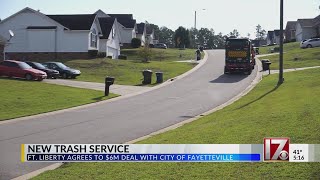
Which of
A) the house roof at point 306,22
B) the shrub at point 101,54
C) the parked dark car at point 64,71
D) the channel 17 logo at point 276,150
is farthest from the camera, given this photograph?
the house roof at point 306,22

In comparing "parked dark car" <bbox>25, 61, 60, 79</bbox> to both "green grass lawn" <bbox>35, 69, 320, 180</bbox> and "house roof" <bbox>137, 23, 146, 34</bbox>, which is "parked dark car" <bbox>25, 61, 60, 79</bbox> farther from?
"house roof" <bbox>137, 23, 146, 34</bbox>

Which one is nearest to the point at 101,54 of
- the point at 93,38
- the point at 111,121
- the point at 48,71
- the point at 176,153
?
the point at 93,38

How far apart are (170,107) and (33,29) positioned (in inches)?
1416

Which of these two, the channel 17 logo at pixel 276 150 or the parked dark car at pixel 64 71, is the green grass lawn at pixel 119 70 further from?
the channel 17 logo at pixel 276 150

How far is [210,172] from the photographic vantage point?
791cm

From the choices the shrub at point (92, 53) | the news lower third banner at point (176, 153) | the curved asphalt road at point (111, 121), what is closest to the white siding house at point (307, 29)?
the shrub at point (92, 53)

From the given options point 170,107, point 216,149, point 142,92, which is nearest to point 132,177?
point 216,149

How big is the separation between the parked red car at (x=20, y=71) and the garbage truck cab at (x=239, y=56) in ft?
58.7

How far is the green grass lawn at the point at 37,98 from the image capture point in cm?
2127

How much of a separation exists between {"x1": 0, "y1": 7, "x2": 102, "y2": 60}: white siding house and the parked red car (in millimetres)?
19809

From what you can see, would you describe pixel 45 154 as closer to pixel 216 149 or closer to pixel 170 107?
pixel 216 149

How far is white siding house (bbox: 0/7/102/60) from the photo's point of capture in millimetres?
54688

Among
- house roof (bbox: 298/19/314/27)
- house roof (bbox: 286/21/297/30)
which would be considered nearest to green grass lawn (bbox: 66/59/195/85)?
house roof (bbox: 298/19/314/27)

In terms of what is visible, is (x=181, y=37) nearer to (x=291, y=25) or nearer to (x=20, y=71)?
(x=291, y=25)
